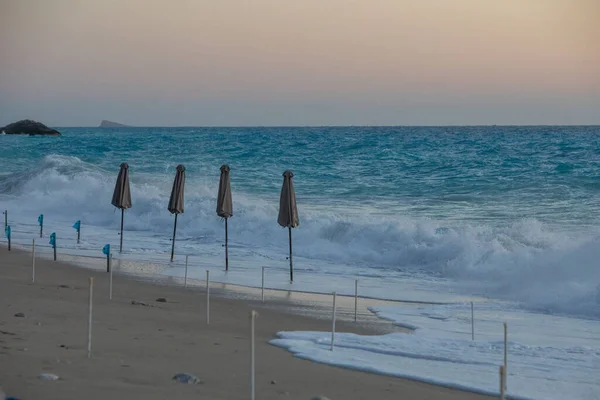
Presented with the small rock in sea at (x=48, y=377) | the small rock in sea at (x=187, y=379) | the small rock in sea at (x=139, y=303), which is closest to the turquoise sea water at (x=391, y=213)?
the small rock in sea at (x=139, y=303)

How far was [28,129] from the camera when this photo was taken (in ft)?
492

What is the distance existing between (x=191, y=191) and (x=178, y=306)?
79.7 feet

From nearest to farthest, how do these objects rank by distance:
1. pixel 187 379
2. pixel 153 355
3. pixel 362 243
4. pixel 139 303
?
pixel 187 379 < pixel 153 355 < pixel 139 303 < pixel 362 243

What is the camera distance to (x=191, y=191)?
126ft

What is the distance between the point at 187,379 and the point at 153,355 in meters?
1.28

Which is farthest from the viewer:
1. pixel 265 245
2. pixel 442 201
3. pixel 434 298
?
pixel 442 201

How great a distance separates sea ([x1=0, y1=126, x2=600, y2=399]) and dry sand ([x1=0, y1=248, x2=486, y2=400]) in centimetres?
77

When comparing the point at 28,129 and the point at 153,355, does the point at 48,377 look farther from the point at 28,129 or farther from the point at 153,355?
the point at 28,129

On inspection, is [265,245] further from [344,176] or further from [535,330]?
[344,176]

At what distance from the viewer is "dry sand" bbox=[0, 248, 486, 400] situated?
27.5ft

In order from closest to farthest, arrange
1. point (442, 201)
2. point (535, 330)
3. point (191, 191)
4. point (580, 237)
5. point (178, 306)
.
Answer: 1. point (535, 330)
2. point (178, 306)
3. point (580, 237)
4. point (442, 201)
5. point (191, 191)

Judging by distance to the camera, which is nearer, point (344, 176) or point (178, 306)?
point (178, 306)

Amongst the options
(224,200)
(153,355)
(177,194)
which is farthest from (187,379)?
(177,194)

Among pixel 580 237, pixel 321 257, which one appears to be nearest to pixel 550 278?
pixel 580 237
